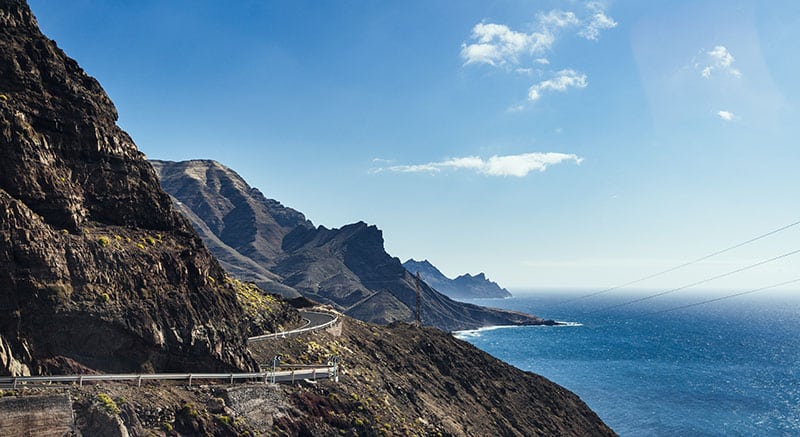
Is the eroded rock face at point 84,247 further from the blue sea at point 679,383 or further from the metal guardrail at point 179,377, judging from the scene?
the blue sea at point 679,383

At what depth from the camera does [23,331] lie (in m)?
26.7

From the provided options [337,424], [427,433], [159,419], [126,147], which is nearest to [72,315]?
[159,419]

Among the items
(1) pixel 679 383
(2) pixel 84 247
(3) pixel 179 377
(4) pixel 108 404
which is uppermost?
(2) pixel 84 247

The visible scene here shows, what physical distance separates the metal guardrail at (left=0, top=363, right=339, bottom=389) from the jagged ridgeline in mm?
1411

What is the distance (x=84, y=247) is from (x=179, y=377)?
10232 millimetres

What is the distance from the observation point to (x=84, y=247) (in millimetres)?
31141

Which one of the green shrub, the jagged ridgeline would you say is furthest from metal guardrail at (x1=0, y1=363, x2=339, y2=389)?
the green shrub

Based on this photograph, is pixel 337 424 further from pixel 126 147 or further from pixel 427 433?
pixel 126 147

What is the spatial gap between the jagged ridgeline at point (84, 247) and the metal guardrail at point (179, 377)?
141 cm

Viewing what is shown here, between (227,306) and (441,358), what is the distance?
4142 cm

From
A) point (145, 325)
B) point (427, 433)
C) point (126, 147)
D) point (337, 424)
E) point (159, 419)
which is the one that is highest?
point (126, 147)

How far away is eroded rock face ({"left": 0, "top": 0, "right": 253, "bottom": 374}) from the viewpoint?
2764 cm

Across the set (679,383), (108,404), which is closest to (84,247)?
(108,404)

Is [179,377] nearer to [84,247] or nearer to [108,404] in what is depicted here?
[108,404]
